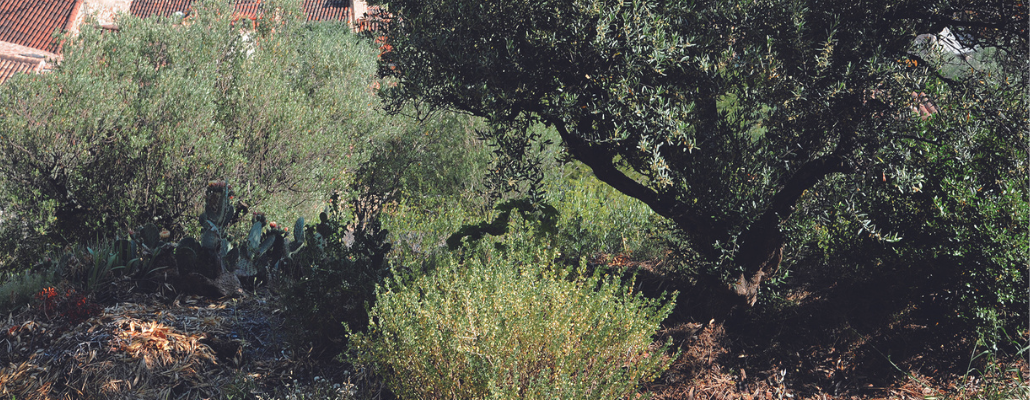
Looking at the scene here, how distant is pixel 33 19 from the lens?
43.4 meters

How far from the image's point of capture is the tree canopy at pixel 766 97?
13.6 feet

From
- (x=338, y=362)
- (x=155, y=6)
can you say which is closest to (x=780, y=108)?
(x=338, y=362)

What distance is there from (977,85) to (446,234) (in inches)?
217

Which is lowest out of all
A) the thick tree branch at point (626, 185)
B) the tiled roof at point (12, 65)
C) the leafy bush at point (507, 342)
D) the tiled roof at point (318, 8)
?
the tiled roof at point (12, 65)

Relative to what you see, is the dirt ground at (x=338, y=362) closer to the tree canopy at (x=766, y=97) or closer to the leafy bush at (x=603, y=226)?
the tree canopy at (x=766, y=97)

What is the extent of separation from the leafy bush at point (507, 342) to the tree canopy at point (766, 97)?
1032mm

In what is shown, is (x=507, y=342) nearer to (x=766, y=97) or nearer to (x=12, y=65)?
(x=766, y=97)

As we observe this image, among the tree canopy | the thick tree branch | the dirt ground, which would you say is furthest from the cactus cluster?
the thick tree branch

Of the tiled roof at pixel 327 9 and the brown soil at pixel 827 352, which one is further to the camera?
the tiled roof at pixel 327 9

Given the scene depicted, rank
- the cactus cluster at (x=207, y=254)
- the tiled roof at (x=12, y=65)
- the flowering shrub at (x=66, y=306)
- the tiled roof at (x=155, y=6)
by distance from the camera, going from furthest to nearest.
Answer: the tiled roof at (x=155, y=6), the tiled roof at (x=12, y=65), the cactus cluster at (x=207, y=254), the flowering shrub at (x=66, y=306)

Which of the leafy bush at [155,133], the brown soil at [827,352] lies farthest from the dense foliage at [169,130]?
the brown soil at [827,352]

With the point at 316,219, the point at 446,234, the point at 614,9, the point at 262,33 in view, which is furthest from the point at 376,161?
the point at 614,9

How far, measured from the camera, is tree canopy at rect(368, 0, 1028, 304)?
13.6ft

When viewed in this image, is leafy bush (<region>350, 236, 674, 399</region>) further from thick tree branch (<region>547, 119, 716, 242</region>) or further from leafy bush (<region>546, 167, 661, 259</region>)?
leafy bush (<region>546, 167, 661, 259</region>)
